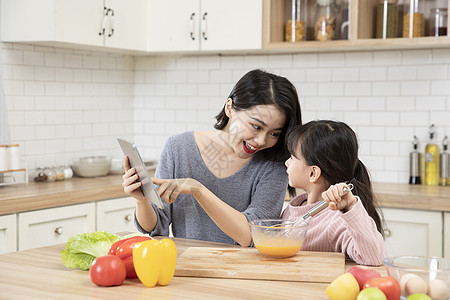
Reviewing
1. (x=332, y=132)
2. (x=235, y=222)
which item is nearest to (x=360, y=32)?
(x=332, y=132)

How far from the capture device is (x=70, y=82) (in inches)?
173

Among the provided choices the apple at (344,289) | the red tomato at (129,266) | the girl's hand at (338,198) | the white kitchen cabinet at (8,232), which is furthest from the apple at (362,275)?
the white kitchen cabinet at (8,232)

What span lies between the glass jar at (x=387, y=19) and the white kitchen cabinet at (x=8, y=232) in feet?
8.25

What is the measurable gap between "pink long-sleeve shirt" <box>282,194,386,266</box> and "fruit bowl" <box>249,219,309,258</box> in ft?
0.48

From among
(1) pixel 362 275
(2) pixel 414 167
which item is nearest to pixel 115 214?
(2) pixel 414 167

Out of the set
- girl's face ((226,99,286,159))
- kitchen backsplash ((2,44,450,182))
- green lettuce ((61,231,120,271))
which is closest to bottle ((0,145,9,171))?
kitchen backsplash ((2,44,450,182))

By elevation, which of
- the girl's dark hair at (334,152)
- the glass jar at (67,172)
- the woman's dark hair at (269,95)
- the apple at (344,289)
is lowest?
the apple at (344,289)

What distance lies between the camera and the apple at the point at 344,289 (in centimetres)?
151

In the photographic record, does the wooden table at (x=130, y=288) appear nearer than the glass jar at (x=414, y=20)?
Yes

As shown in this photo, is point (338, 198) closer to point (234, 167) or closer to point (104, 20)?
point (234, 167)

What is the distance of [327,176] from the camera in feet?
7.47

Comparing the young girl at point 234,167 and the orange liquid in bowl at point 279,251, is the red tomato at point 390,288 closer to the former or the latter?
the orange liquid in bowl at point 279,251

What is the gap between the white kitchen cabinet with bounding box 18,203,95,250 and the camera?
3.33 meters

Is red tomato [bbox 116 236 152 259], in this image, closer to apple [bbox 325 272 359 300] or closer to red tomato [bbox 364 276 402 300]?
apple [bbox 325 272 359 300]
